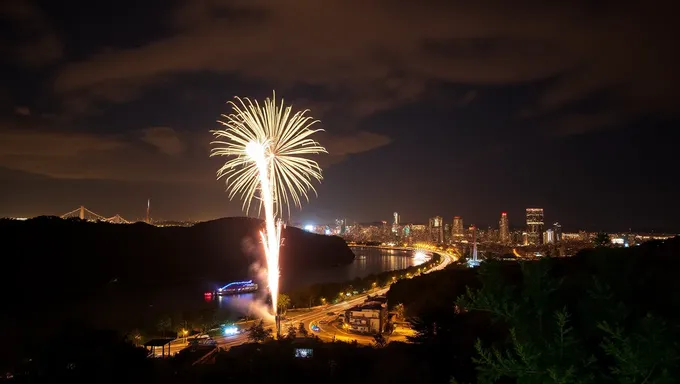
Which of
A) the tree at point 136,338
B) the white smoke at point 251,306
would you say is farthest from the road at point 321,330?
the white smoke at point 251,306

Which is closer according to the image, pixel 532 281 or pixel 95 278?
pixel 532 281

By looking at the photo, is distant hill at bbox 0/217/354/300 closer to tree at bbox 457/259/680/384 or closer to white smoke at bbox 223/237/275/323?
white smoke at bbox 223/237/275/323

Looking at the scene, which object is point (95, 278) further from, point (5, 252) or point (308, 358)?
point (308, 358)

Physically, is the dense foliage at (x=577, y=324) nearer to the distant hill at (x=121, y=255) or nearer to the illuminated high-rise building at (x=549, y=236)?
the distant hill at (x=121, y=255)

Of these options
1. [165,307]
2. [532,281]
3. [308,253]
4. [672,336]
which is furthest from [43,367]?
[308,253]

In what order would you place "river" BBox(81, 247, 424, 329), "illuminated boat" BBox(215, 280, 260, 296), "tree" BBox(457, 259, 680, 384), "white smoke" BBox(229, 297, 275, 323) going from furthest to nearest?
"illuminated boat" BBox(215, 280, 260, 296), "white smoke" BBox(229, 297, 275, 323), "river" BBox(81, 247, 424, 329), "tree" BBox(457, 259, 680, 384)

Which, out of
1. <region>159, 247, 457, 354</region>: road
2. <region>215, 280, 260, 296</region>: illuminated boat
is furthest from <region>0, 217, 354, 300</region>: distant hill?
<region>159, 247, 457, 354</region>: road

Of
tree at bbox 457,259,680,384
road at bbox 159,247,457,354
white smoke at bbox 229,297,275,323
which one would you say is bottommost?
white smoke at bbox 229,297,275,323
